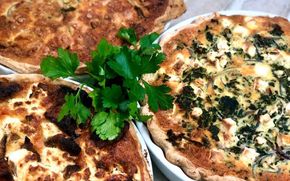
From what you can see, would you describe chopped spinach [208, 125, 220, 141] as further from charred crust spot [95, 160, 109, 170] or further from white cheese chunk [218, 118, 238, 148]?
charred crust spot [95, 160, 109, 170]

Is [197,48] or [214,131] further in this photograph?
[197,48]

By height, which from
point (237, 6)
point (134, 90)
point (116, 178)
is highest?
point (134, 90)

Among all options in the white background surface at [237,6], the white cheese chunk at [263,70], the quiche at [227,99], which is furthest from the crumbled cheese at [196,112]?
the white background surface at [237,6]

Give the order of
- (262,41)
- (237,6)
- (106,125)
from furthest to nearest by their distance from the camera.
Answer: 1. (237,6)
2. (262,41)
3. (106,125)

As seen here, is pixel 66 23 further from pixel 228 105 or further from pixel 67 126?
pixel 228 105

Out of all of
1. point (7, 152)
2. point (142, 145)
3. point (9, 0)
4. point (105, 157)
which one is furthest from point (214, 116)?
point (9, 0)

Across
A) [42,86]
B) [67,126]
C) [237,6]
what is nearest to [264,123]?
[67,126]

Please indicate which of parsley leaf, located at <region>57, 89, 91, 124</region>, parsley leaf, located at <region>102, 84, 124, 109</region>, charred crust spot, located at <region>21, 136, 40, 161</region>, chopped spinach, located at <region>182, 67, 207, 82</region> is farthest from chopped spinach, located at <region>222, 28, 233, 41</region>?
charred crust spot, located at <region>21, 136, 40, 161</region>
